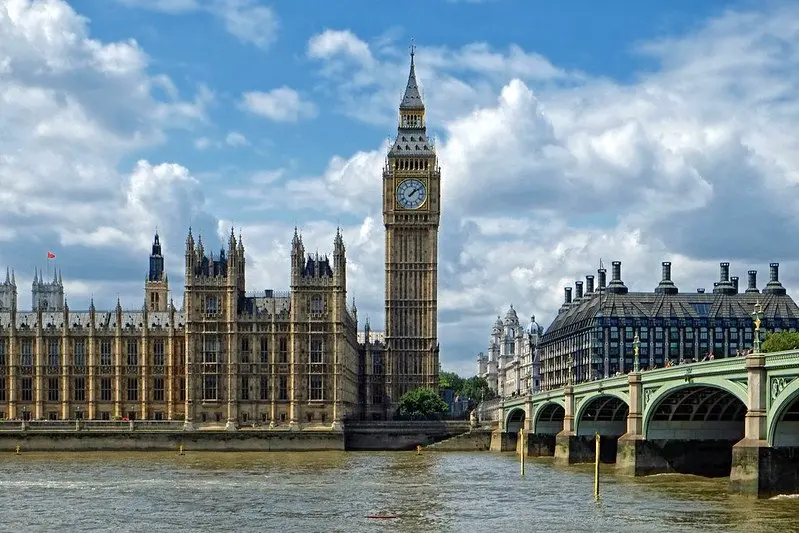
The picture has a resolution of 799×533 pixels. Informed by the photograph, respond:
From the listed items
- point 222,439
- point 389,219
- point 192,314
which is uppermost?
point 389,219

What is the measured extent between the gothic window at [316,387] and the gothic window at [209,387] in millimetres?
10685

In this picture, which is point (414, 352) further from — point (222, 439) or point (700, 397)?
point (700, 397)

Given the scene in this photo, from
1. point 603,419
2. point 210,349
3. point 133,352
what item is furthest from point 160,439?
point 603,419

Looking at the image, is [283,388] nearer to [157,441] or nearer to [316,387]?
[316,387]

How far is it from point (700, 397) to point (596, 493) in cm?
1843

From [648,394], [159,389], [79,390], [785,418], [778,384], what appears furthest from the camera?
[159,389]

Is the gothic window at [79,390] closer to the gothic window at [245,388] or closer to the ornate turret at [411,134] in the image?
the gothic window at [245,388]

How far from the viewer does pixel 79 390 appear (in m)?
159

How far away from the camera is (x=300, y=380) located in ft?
499

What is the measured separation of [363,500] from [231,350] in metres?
78.6

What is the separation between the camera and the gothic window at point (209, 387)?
495 ft

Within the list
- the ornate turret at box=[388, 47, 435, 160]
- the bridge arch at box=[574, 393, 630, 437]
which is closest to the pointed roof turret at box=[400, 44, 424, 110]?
the ornate turret at box=[388, 47, 435, 160]

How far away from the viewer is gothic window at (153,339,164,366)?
15975cm

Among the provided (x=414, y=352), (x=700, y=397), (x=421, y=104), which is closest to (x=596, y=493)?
(x=700, y=397)
